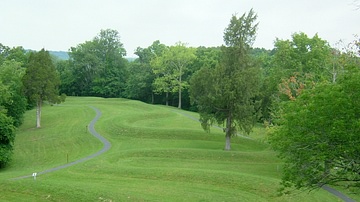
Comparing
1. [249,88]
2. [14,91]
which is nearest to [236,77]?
[249,88]

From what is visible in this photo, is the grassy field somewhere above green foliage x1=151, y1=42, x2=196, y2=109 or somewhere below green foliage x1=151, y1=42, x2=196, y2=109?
below

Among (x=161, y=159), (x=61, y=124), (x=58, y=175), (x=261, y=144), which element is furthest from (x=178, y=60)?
(x=58, y=175)

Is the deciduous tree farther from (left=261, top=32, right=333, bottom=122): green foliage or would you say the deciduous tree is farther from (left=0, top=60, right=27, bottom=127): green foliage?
(left=261, top=32, right=333, bottom=122): green foliage

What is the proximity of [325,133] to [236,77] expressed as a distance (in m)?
19.3

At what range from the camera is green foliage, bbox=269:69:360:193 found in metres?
13.5

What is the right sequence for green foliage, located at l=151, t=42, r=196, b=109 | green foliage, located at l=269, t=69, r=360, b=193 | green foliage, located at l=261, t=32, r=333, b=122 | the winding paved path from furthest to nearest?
green foliage, located at l=151, t=42, r=196, b=109 < green foliage, located at l=261, t=32, r=333, b=122 < the winding paved path < green foliage, located at l=269, t=69, r=360, b=193

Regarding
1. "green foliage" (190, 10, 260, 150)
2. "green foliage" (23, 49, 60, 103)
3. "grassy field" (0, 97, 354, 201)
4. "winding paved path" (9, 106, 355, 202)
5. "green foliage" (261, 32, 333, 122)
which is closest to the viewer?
"grassy field" (0, 97, 354, 201)

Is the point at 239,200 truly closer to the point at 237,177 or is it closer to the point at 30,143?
the point at 237,177

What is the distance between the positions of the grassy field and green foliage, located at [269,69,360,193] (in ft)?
16.9

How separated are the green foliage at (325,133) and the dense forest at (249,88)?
0.04 meters

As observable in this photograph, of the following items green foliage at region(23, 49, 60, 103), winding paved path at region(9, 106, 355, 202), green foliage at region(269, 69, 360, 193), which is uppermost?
green foliage at region(23, 49, 60, 103)

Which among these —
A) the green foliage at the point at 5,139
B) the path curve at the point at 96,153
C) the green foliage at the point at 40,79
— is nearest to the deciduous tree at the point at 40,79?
the green foliage at the point at 40,79

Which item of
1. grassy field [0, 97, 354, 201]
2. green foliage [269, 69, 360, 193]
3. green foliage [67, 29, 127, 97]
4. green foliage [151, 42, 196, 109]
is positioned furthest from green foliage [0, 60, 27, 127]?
green foliage [269, 69, 360, 193]

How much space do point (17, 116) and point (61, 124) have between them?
6170 mm
